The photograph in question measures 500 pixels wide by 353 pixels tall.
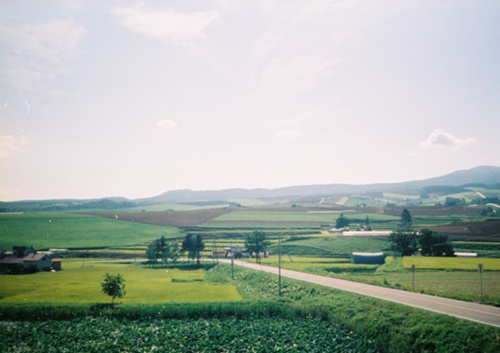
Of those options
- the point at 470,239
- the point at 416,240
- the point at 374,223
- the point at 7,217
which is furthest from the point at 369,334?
the point at 7,217

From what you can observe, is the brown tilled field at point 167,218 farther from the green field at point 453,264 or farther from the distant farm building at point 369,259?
the green field at point 453,264

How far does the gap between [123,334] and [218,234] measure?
309ft

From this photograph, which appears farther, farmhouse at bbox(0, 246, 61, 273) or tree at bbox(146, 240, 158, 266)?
tree at bbox(146, 240, 158, 266)

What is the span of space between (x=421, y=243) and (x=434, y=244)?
2761 millimetres

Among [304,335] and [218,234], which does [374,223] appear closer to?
[218,234]

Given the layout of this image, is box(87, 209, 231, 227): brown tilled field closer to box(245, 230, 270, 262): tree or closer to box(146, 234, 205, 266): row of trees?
box(146, 234, 205, 266): row of trees

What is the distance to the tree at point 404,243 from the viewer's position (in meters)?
86.8

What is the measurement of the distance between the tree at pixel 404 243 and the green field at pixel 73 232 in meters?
65.8

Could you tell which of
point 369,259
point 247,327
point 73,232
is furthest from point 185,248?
point 247,327

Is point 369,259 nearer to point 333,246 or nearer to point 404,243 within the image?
point 404,243

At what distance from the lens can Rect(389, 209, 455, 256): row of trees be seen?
8125cm

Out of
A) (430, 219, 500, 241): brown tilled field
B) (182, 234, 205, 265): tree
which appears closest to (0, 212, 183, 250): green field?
(182, 234, 205, 265): tree

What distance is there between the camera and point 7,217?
126m

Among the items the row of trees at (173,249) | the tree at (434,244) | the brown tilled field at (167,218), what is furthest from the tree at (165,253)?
the tree at (434,244)
